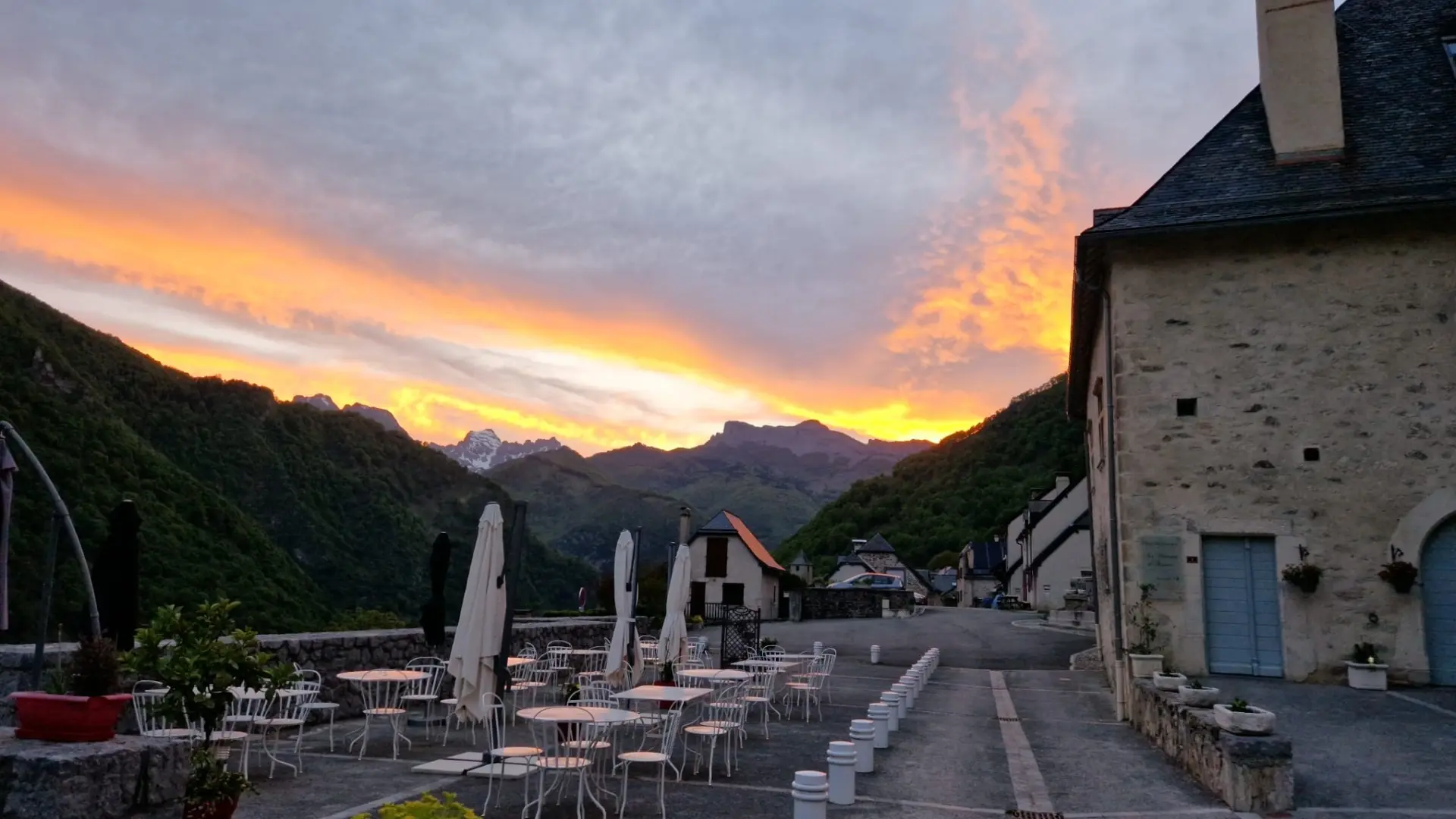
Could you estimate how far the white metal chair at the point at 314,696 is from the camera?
8188 mm

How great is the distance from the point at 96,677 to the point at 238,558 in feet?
108

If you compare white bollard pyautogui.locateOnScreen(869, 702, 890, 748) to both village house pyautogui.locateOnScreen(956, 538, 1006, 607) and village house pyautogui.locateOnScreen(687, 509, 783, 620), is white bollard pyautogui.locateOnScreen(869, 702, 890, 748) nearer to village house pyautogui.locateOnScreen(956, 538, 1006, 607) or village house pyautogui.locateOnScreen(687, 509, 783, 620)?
village house pyautogui.locateOnScreen(687, 509, 783, 620)

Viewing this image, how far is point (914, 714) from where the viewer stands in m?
12.4

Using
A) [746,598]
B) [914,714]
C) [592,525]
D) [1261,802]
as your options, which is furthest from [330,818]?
[592,525]

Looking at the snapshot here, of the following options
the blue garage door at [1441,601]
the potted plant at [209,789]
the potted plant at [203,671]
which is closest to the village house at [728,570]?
the blue garage door at [1441,601]

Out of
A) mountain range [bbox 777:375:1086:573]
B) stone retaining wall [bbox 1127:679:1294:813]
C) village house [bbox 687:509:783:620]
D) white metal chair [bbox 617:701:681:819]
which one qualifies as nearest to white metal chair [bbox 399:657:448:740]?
white metal chair [bbox 617:701:681:819]

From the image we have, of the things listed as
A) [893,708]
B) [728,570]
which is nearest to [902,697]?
[893,708]

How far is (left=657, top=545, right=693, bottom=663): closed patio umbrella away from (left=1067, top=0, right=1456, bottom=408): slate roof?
24.3ft

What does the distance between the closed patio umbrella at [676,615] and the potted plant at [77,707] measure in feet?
29.3

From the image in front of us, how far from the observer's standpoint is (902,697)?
11977 mm

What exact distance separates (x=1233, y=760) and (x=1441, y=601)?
7.37 m

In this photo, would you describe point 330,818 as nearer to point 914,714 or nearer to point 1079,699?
point 914,714

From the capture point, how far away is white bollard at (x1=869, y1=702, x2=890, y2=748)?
375 inches

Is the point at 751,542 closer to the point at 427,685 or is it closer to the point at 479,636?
the point at 427,685
